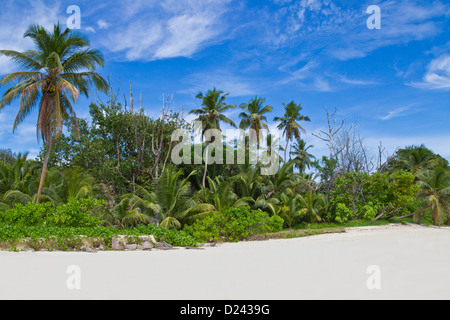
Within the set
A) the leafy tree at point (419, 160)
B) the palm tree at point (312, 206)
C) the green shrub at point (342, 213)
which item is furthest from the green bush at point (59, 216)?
the leafy tree at point (419, 160)

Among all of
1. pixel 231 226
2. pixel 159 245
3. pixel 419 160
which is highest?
pixel 419 160

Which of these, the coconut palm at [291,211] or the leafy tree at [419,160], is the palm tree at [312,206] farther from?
the leafy tree at [419,160]

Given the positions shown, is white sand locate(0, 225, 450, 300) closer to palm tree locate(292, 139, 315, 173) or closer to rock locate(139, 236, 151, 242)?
rock locate(139, 236, 151, 242)

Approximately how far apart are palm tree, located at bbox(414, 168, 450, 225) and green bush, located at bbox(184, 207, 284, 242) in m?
11.7

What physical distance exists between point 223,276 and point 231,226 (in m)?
7.27

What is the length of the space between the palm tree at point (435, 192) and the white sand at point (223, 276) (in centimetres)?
1390

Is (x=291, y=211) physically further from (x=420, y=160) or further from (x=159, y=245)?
(x=420, y=160)

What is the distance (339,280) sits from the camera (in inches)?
219

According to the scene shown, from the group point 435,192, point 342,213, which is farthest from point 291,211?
point 435,192

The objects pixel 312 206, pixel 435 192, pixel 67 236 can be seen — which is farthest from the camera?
pixel 435 192

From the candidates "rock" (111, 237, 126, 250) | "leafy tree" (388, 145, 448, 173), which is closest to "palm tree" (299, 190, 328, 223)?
"leafy tree" (388, 145, 448, 173)

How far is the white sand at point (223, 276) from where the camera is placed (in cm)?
473

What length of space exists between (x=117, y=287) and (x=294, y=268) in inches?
127

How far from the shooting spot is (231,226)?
42.9 feet
